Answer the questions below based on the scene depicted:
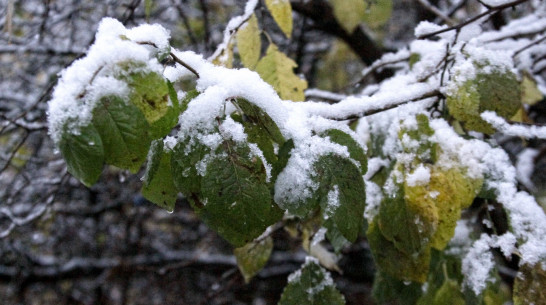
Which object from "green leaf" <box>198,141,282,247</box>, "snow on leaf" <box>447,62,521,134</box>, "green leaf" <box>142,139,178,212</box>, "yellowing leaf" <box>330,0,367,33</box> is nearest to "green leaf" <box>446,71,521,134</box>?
"snow on leaf" <box>447,62,521,134</box>

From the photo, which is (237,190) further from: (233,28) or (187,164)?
(233,28)

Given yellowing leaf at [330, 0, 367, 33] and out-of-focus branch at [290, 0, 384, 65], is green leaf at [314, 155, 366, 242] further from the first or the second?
out-of-focus branch at [290, 0, 384, 65]

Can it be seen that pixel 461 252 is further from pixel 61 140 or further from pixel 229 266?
pixel 229 266

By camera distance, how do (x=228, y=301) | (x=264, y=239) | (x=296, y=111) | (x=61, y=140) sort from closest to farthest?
(x=61, y=140)
(x=296, y=111)
(x=264, y=239)
(x=228, y=301)

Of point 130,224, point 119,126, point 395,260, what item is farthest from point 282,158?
point 130,224

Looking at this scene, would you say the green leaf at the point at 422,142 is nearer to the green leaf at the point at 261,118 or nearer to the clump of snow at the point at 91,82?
the green leaf at the point at 261,118

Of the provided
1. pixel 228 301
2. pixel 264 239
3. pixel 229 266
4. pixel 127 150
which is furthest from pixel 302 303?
pixel 228 301
